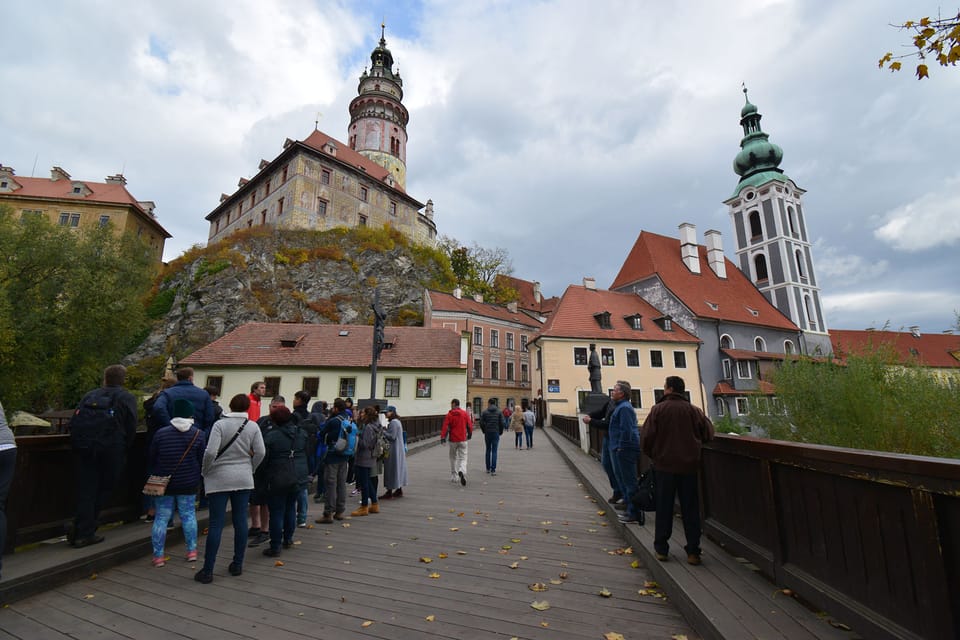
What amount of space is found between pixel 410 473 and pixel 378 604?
26.3 ft

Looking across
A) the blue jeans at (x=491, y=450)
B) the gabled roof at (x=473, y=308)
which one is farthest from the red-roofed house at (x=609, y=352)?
the blue jeans at (x=491, y=450)

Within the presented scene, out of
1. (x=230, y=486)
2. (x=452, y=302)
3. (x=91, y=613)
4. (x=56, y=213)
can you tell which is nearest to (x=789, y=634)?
(x=230, y=486)

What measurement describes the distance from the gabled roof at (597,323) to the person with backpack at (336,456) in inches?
1122

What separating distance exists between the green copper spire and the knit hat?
62.9 meters

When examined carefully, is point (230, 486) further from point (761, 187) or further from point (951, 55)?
point (761, 187)

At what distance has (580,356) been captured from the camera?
114 ft

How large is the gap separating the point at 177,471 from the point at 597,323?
113 ft

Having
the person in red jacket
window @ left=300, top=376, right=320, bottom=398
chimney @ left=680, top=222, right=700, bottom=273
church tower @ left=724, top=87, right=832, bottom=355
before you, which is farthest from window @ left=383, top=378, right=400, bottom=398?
church tower @ left=724, top=87, right=832, bottom=355

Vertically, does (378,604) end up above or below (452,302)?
below

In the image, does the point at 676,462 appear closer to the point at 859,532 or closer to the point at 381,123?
the point at 859,532

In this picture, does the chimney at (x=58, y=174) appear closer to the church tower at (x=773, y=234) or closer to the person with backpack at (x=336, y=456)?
the person with backpack at (x=336, y=456)

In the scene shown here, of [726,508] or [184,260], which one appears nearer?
[726,508]

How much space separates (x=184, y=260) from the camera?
47.5 metres

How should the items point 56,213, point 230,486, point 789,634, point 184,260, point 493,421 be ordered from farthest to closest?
1. point 56,213
2. point 184,260
3. point 493,421
4. point 230,486
5. point 789,634
